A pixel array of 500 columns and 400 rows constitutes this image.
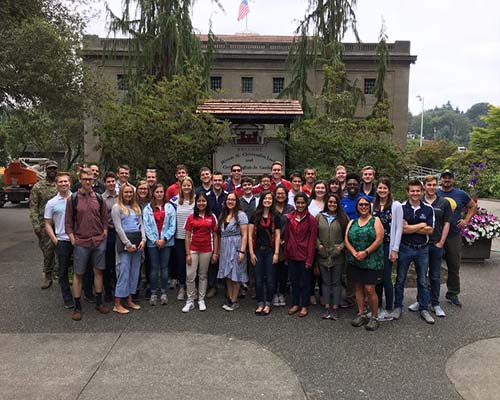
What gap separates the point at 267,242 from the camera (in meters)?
5.69

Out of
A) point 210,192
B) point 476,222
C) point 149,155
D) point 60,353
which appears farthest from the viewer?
point 149,155

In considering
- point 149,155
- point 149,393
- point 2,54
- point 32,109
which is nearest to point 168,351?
point 149,393

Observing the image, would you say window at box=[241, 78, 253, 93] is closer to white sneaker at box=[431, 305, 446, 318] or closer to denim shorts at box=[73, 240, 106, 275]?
denim shorts at box=[73, 240, 106, 275]

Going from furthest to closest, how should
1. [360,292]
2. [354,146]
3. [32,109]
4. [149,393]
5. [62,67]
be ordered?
[32,109], [62,67], [354,146], [360,292], [149,393]

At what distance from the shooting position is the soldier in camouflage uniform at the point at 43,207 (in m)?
6.57

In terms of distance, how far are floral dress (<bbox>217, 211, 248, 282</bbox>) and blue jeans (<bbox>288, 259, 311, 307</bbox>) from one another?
67cm

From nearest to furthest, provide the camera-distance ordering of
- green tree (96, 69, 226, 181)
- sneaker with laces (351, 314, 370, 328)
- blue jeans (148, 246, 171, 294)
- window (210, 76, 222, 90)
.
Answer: sneaker with laces (351, 314, 370, 328) → blue jeans (148, 246, 171, 294) → green tree (96, 69, 226, 181) → window (210, 76, 222, 90)

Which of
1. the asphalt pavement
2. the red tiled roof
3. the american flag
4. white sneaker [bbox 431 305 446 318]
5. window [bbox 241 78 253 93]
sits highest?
the american flag

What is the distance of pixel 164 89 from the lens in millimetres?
10383

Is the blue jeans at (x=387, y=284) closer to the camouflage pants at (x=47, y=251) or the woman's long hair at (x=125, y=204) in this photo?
the woman's long hair at (x=125, y=204)

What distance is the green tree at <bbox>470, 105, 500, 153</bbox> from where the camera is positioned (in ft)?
112

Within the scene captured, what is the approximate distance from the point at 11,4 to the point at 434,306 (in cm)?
1174

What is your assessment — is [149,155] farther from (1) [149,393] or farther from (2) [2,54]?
(1) [149,393]

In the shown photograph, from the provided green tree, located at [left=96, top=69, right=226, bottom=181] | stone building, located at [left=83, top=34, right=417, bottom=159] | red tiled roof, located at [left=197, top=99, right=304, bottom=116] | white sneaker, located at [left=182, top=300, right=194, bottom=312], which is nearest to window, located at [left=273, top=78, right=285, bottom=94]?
stone building, located at [left=83, top=34, right=417, bottom=159]
